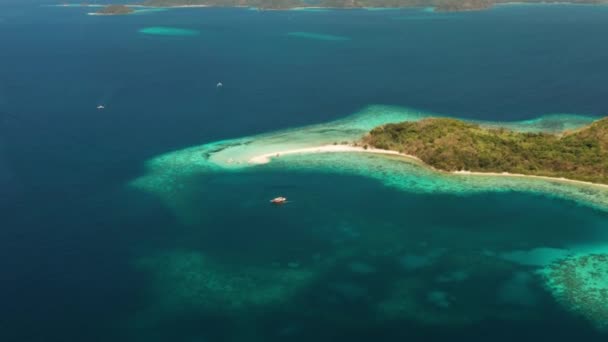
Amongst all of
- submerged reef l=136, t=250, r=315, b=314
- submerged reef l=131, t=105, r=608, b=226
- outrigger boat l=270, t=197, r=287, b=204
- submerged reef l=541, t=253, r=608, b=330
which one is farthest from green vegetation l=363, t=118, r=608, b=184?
submerged reef l=136, t=250, r=315, b=314

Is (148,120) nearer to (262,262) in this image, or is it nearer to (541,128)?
(262,262)

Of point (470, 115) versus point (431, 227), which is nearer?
point (431, 227)

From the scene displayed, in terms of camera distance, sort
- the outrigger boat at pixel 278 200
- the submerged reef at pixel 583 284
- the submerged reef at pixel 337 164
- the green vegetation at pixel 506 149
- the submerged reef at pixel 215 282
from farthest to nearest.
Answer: the green vegetation at pixel 506 149, the submerged reef at pixel 337 164, the outrigger boat at pixel 278 200, the submerged reef at pixel 215 282, the submerged reef at pixel 583 284

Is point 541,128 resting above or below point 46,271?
above

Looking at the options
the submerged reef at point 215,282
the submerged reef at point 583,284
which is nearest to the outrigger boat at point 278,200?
the submerged reef at point 215,282

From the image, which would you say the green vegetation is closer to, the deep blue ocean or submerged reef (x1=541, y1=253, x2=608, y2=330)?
the deep blue ocean

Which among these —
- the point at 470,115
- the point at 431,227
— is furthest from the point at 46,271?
the point at 470,115

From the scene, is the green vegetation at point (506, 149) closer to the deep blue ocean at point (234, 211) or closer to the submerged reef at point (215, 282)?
the deep blue ocean at point (234, 211)
